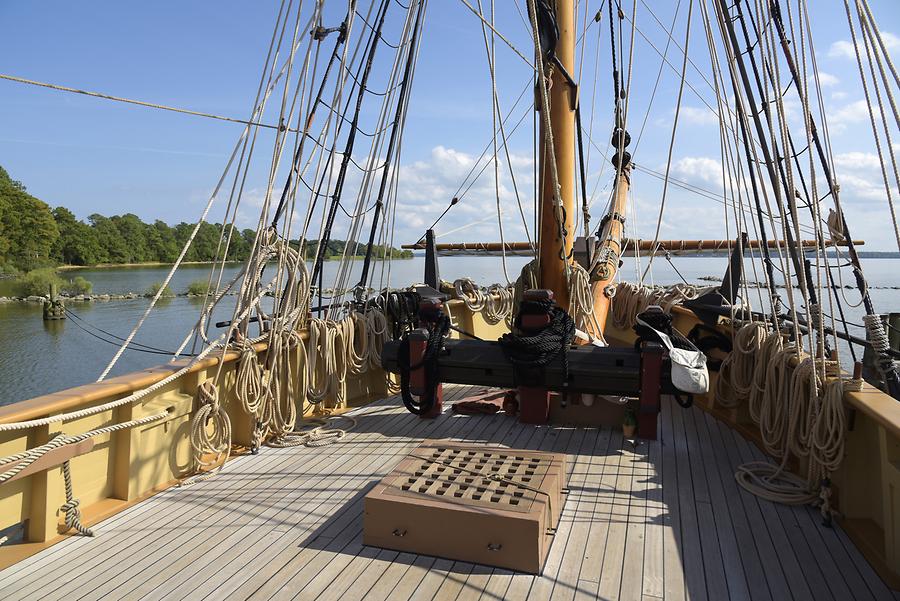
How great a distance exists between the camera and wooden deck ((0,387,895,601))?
2.09 m

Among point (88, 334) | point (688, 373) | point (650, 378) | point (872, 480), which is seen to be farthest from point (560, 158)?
point (88, 334)

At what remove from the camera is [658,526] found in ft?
8.53

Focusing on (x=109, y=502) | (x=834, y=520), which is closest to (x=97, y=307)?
(x=109, y=502)

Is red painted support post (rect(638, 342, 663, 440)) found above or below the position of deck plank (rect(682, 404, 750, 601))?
above

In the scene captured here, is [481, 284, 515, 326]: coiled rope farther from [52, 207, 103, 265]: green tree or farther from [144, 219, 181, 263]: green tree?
[144, 219, 181, 263]: green tree

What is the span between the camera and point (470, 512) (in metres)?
2.23

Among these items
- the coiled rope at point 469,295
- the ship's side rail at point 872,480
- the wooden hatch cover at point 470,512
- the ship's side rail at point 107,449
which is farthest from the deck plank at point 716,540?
the coiled rope at point 469,295

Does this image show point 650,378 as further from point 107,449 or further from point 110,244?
point 110,244

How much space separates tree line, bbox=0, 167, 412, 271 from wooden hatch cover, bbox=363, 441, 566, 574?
92.4 feet

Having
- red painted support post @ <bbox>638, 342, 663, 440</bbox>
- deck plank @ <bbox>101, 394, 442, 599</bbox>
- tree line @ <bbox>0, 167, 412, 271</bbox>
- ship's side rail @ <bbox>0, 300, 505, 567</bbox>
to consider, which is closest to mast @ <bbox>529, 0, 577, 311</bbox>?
red painted support post @ <bbox>638, 342, 663, 440</bbox>

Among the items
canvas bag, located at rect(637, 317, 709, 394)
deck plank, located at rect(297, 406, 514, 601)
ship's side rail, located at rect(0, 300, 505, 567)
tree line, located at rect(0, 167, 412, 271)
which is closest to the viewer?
deck plank, located at rect(297, 406, 514, 601)

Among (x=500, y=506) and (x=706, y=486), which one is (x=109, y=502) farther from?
(x=706, y=486)

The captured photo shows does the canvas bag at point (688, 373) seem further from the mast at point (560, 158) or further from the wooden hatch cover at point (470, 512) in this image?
the mast at point (560, 158)

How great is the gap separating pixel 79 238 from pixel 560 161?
201ft
